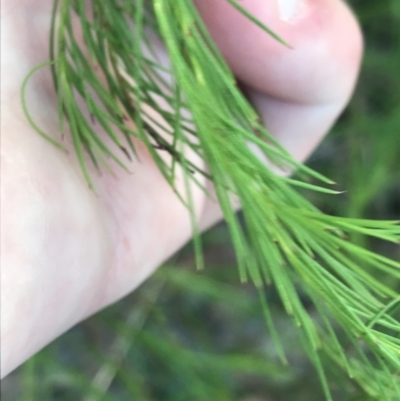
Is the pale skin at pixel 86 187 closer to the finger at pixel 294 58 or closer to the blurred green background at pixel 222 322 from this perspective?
the finger at pixel 294 58

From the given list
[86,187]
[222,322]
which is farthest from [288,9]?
[222,322]

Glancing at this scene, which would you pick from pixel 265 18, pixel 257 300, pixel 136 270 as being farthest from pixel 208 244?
pixel 265 18

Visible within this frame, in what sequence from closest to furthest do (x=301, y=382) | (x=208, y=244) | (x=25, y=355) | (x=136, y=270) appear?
(x=25, y=355) < (x=136, y=270) < (x=301, y=382) < (x=208, y=244)

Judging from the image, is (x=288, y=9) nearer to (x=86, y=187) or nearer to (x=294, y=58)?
(x=294, y=58)

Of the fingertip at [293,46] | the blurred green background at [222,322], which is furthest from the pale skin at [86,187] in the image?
the blurred green background at [222,322]

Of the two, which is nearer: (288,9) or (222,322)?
(288,9)

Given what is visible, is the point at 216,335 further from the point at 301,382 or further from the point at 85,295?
the point at 85,295
